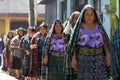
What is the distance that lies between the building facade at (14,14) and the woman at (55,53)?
91.7ft

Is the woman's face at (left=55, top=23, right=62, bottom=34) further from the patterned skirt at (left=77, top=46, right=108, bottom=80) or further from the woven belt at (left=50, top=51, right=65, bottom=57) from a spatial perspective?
the patterned skirt at (left=77, top=46, right=108, bottom=80)

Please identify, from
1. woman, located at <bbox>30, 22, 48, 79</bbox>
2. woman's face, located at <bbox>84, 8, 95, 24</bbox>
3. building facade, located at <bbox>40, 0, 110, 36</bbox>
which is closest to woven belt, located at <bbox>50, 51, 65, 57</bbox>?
woman, located at <bbox>30, 22, 48, 79</bbox>

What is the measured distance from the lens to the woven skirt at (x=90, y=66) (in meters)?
6.82

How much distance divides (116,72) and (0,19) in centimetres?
3174

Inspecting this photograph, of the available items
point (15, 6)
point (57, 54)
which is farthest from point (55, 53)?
point (15, 6)

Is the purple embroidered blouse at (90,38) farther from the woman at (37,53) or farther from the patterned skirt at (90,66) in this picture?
the woman at (37,53)

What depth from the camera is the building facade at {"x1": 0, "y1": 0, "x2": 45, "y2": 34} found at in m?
38.0

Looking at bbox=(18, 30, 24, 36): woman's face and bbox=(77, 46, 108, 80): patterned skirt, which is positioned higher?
bbox=(18, 30, 24, 36): woman's face

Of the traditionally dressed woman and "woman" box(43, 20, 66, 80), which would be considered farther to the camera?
"woman" box(43, 20, 66, 80)

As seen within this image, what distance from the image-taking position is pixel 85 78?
Answer: 6.83 metres

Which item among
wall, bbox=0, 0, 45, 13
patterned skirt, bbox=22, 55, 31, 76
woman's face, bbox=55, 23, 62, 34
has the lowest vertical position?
patterned skirt, bbox=22, 55, 31, 76

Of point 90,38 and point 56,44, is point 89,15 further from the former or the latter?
point 56,44

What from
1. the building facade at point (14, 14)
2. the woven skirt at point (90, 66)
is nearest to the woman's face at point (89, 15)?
the woven skirt at point (90, 66)

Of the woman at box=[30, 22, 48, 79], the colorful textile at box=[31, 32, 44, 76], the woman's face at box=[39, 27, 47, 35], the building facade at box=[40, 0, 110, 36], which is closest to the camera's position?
the woman's face at box=[39, 27, 47, 35]
